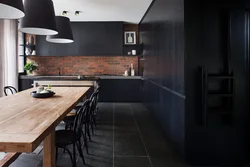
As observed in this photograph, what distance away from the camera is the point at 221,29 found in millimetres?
2500

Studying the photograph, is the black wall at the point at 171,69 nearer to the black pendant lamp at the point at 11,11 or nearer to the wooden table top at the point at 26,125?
the wooden table top at the point at 26,125

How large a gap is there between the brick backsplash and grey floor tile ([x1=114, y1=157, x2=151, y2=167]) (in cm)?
484

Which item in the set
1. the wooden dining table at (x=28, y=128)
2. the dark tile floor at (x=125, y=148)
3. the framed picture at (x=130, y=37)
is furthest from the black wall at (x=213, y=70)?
the framed picture at (x=130, y=37)

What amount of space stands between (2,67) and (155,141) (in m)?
4.05

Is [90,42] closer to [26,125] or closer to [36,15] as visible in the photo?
[36,15]

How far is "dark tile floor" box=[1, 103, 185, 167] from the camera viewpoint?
2564 millimetres

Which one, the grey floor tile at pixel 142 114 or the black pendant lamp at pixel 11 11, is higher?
the black pendant lamp at pixel 11 11

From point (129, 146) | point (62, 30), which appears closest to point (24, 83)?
point (62, 30)

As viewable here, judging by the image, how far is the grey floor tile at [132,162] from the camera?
2.51 metres

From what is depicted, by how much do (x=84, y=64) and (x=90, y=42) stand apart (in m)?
0.83

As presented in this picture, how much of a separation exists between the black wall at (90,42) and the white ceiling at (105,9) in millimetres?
329

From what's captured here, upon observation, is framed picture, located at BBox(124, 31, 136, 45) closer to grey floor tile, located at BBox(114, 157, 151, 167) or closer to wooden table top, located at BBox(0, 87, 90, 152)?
grey floor tile, located at BBox(114, 157, 151, 167)

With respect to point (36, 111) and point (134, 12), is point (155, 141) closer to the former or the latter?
point (36, 111)

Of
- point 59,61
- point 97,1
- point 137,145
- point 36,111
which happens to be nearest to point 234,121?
point 137,145
